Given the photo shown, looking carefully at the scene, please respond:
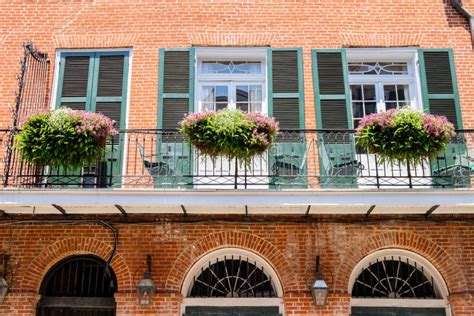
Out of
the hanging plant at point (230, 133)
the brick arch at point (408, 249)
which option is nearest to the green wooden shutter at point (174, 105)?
the hanging plant at point (230, 133)

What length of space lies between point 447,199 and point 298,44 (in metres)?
3.72

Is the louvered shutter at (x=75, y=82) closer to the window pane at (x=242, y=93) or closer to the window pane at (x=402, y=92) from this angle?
the window pane at (x=242, y=93)

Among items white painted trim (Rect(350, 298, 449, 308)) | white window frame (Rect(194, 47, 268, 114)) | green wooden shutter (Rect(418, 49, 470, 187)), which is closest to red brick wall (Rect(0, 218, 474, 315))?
white painted trim (Rect(350, 298, 449, 308))

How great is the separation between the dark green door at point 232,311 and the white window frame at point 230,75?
341cm

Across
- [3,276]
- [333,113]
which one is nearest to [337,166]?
[333,113]

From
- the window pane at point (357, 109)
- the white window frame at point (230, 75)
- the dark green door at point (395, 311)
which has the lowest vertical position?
the dark green door at point (395, 311)

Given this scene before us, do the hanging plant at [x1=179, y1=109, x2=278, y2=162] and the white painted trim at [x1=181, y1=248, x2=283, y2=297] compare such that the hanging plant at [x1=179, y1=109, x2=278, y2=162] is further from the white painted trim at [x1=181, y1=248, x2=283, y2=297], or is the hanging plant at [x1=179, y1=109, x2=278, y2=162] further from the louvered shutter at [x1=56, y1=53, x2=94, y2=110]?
the louvered shutter at [x1=56, y1=53, x2=94, y2=110]

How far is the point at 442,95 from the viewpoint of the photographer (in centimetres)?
916

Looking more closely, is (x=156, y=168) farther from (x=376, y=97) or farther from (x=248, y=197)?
(x=376, y=97)

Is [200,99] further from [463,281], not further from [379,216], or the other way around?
[463,281]

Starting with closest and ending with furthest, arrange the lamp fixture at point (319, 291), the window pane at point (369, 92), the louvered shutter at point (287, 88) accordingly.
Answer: the lamp fixture at point (319, 291) < the louvered shutter at point (287, 88) < the window pane at point (369, 92)

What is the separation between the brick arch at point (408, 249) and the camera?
317 inches

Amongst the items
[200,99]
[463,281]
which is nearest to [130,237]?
[200,99]

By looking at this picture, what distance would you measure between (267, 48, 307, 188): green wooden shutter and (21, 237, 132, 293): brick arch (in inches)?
104
